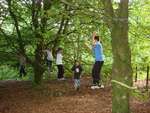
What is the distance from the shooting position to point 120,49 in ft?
30.1

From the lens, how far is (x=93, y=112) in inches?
438

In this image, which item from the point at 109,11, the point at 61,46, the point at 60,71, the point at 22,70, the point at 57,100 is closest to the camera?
the point at 109,11

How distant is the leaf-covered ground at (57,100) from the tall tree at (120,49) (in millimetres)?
1754

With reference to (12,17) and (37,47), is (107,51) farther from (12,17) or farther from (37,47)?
(12,17)

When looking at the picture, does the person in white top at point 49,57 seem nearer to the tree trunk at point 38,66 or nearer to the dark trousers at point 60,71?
the tree trunk at point 38,66

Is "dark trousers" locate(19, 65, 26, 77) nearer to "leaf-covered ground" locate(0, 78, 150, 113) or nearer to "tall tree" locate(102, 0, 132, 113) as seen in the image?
"leaf-covered ground" locate(0, 78, 150, 113)

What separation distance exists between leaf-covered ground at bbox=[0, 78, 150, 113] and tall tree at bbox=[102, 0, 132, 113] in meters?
1.75

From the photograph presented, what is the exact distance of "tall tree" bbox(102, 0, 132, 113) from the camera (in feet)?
29.7

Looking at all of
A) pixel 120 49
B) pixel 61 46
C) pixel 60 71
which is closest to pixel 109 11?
pixel 120 49

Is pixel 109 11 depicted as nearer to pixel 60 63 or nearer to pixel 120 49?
pixel 120 49

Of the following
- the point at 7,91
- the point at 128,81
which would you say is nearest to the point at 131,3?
the point at 7,91

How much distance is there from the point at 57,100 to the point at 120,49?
4771mm

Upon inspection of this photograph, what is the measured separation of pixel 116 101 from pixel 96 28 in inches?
312

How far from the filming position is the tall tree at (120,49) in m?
9.06
